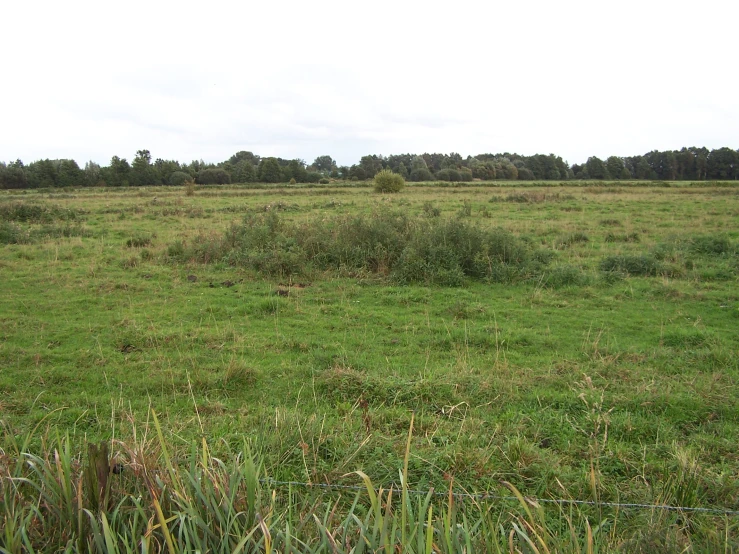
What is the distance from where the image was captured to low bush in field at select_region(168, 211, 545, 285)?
1040 cm

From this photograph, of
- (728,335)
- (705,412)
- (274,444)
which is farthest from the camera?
(728,335)

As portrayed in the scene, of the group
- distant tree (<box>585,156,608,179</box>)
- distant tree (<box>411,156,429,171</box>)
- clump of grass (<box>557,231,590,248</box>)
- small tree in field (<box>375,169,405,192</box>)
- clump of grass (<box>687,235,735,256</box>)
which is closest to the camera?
clump of grass (<box>687,235,735,256</box>)

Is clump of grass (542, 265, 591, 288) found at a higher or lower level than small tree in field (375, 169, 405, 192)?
lower

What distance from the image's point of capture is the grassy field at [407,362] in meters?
3.63

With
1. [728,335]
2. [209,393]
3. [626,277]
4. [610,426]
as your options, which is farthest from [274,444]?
[626,277]

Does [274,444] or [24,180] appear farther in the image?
[24,180]

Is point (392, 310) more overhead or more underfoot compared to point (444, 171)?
more underfoot

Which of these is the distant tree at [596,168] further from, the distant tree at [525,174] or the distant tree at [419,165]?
the distant tree at [419,165]

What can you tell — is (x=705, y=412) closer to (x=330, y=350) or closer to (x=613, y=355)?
(x=613, y=355)

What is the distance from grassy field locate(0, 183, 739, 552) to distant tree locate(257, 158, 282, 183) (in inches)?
2286

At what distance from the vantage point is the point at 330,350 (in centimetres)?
639

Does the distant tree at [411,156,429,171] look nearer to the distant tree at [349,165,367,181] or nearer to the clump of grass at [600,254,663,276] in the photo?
the distant tree at [349,165,367,181]

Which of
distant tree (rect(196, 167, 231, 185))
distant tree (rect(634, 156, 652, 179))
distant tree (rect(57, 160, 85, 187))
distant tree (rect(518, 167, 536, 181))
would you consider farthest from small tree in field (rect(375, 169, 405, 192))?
distant tree (rect(634, 156, 652, 179))

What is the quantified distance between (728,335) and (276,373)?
258 inches
